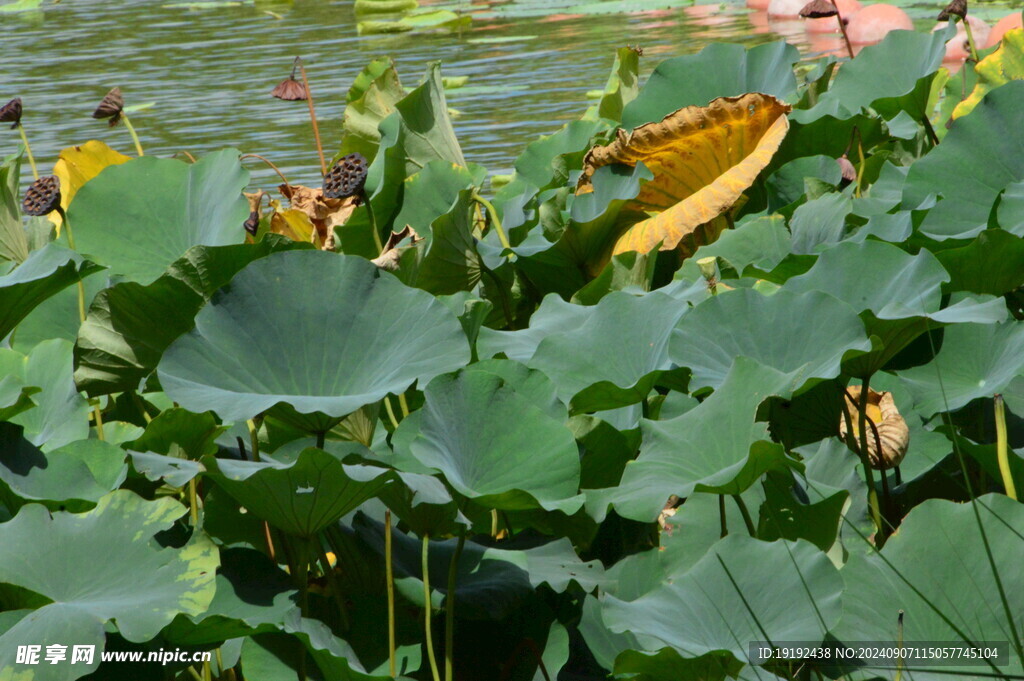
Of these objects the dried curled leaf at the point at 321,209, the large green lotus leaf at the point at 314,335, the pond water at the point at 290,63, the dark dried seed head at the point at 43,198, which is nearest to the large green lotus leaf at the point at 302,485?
the large green lotus leaf at the point at 314,335

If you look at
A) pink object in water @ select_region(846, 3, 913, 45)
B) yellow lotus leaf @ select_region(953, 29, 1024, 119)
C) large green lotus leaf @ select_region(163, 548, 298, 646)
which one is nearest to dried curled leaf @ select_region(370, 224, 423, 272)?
large green lotus leaf @ select_region(163, 548, 298, 646)

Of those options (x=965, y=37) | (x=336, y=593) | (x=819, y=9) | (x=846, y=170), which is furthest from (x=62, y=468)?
(x=965, y=37)

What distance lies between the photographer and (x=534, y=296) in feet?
4.54

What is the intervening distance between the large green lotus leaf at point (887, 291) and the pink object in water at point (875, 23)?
18.6 ft

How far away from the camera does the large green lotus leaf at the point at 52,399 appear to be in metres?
0.96

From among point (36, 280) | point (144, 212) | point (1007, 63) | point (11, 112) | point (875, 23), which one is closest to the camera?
point (36, 280)

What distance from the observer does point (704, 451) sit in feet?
2.63

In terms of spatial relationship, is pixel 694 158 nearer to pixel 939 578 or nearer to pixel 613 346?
pixel 613 346

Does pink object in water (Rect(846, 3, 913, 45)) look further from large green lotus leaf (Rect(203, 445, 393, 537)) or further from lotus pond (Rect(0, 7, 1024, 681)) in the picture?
large green lotus leaf (Rect(203, 445, 393, 537))

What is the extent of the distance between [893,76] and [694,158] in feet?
1.47

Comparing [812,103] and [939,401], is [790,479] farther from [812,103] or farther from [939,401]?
[812,103]

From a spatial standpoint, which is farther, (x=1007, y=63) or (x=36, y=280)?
(x=1007, y=63)

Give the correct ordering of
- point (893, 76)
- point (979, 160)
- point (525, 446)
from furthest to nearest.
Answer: point (893, 76)
point (979, 160)
point (525, 446)

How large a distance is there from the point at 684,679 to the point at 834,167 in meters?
0.81
